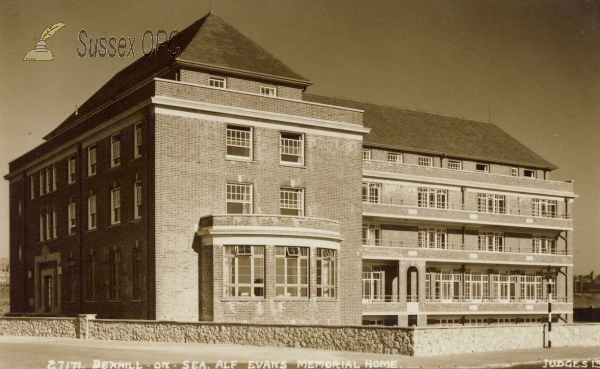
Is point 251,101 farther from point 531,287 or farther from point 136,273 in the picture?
point 531,287

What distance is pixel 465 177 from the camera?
57.1 m

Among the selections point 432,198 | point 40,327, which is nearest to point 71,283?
point 40,327

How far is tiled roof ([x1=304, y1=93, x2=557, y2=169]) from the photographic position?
185 feet

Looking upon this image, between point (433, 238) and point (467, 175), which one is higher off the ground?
point (467, 175)

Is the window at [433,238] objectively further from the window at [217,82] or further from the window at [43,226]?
the window at [43,226]

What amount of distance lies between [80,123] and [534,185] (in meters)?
31.6

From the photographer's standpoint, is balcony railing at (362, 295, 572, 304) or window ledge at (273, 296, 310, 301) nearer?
window ledge at (273, 296, 310, 301)

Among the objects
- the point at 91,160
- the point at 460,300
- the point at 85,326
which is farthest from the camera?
the point at 460,300

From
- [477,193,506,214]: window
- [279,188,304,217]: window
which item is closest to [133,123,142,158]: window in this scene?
[279,188,304,217]: window

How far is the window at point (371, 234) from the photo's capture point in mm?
52312

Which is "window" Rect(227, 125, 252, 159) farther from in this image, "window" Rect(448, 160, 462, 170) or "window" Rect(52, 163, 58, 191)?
"window" Rect(448, 160, 462, 170)

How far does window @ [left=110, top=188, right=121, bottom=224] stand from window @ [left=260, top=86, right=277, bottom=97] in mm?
8163

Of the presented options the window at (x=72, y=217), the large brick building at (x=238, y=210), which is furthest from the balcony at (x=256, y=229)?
the window at (x=72, y=217)

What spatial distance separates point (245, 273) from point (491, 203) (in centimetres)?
2698
